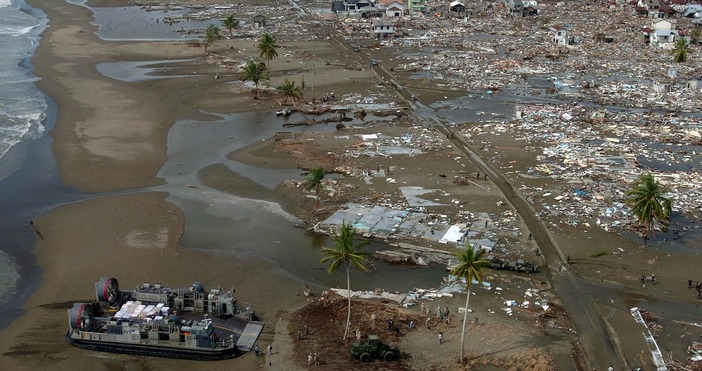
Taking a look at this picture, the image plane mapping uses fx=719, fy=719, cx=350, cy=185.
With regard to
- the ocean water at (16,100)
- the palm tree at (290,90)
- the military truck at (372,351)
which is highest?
the palm tree at (290,90)

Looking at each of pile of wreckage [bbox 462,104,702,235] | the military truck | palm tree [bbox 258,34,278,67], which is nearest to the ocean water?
the military truck

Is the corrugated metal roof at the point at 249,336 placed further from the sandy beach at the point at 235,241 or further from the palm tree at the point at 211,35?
the palm tree at the point at 211,35

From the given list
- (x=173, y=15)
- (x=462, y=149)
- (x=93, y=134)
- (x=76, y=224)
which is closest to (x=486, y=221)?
(x=462, y=149)

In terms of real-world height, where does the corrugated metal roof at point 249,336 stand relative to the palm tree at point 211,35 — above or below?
below

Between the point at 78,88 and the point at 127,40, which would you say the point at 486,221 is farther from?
the point at 127,40

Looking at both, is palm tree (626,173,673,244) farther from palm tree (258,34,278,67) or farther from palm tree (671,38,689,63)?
palm tree (671,38,689,63)

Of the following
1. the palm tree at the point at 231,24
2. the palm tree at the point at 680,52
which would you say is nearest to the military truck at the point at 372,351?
the palm tree at the point at 680,52

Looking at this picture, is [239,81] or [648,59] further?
[648,59]
